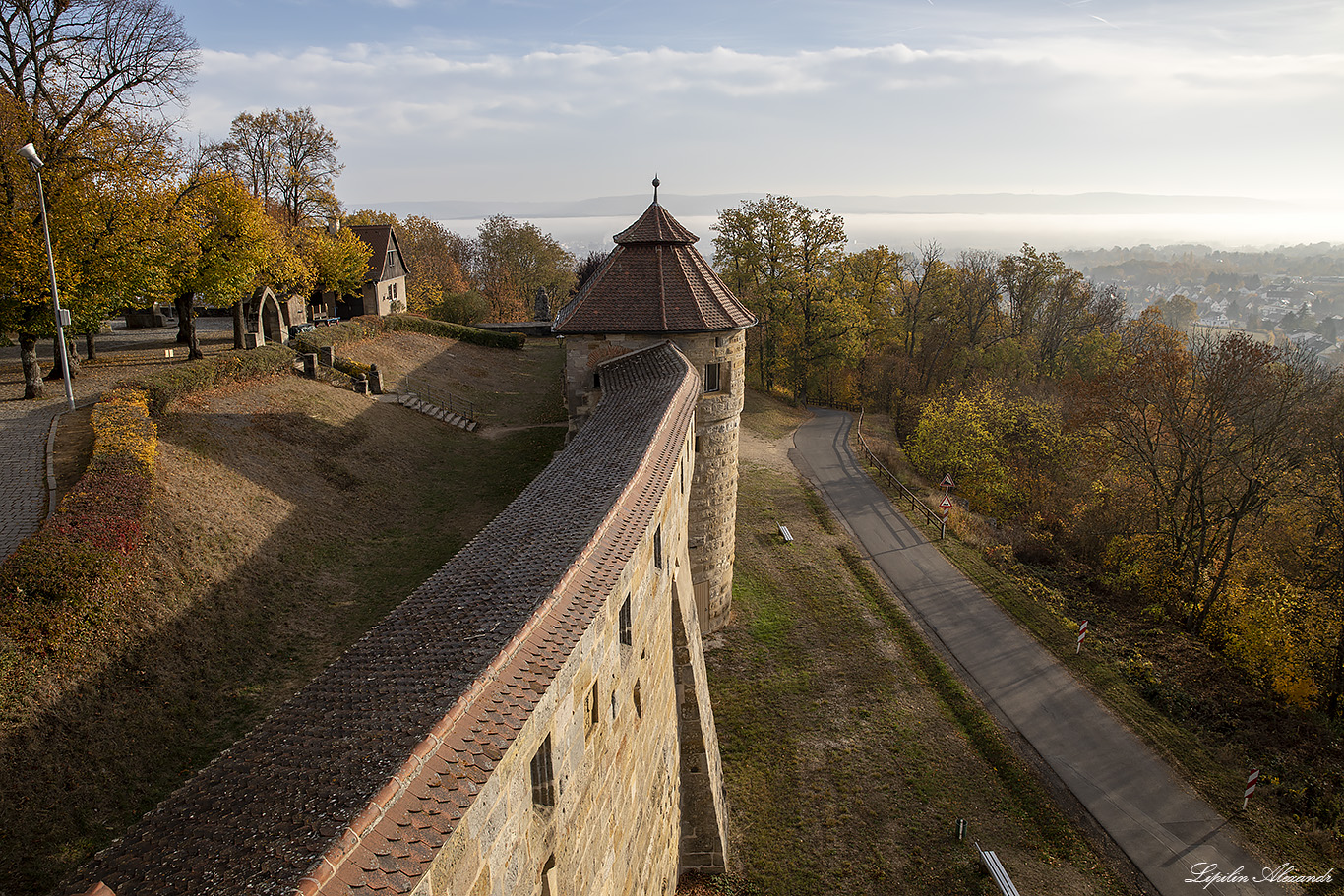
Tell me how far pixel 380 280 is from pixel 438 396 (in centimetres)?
1923

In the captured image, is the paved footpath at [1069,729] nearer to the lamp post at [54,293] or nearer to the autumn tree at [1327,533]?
the autumn tree at [1327,533]

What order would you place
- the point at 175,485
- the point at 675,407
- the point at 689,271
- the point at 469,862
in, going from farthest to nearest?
1. the point at 689,271
2. the point at 175,485
3. the point at 675,407
4. the point at 469,862

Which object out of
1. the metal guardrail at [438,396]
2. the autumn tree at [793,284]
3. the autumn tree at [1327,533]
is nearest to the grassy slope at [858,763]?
the autumn tree at [1327,533]

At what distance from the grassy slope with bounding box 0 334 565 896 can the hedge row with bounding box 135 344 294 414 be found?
1.73 ft

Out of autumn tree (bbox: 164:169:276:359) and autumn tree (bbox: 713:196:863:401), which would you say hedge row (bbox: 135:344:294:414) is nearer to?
autumn tree (bbox: 164:169:276:359)

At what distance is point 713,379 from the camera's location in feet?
69.3

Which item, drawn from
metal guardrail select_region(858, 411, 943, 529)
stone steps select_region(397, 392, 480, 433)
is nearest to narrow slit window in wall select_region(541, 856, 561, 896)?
metal guardrail select_region(858, 411, 943, 529)

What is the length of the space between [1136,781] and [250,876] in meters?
19.1

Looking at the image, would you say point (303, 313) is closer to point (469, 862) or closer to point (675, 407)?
point (675, 407)

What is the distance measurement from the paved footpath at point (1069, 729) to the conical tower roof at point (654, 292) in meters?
12.0

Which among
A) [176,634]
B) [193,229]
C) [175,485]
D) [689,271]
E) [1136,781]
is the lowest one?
[1136,781]

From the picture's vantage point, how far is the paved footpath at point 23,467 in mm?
15086

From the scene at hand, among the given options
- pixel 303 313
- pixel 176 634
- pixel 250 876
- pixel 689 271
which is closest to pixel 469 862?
pixel 250 876

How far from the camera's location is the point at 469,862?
18.2 feet
